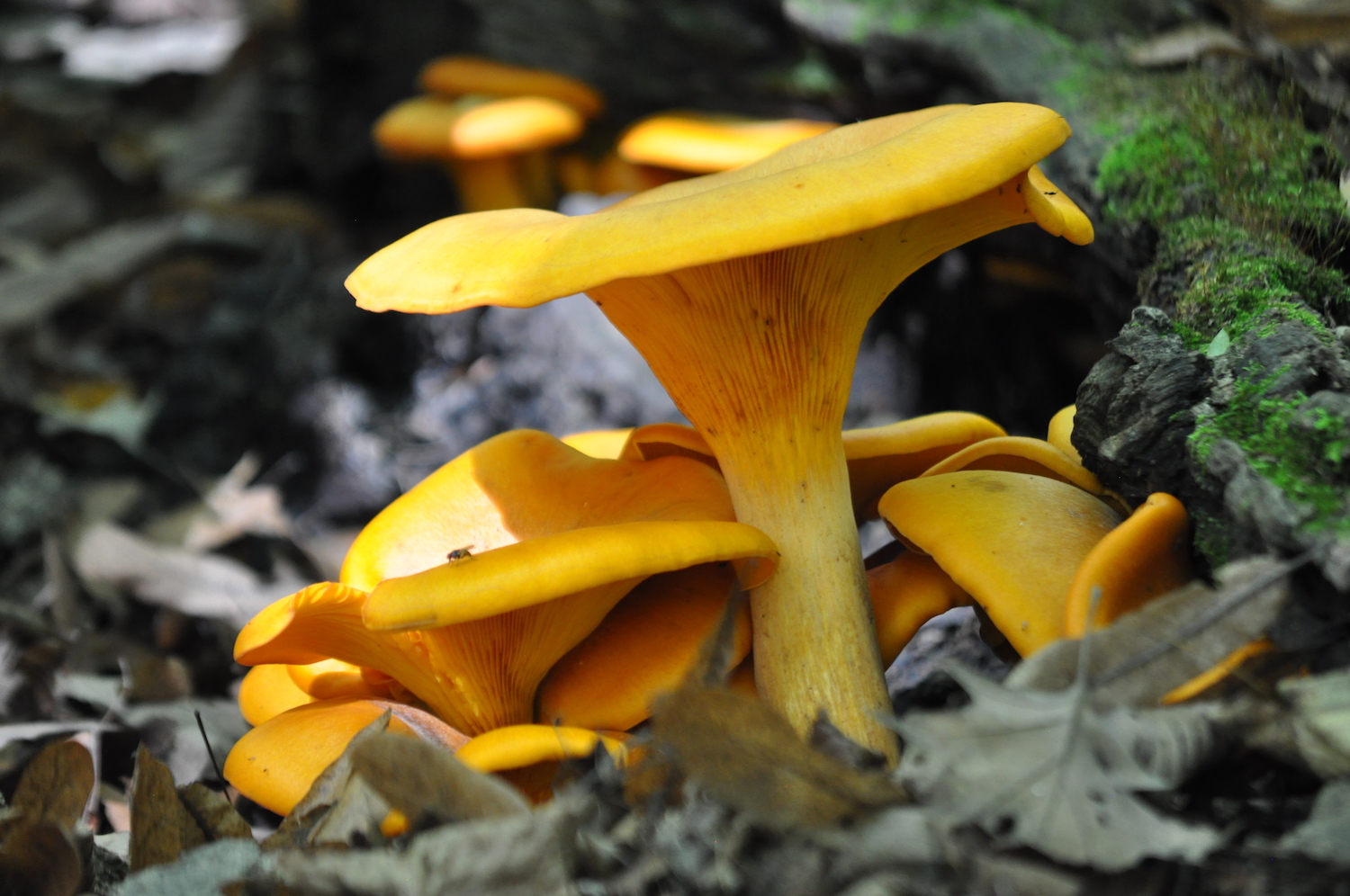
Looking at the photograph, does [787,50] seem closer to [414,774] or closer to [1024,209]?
[1024,209]

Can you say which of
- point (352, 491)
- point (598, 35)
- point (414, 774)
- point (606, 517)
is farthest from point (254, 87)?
point (414, 774)

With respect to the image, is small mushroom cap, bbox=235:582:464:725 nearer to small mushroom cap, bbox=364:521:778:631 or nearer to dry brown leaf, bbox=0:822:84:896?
small mushroom cap, bbox=364:521:778:631

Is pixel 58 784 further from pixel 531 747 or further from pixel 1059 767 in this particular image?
pixel 1059 767

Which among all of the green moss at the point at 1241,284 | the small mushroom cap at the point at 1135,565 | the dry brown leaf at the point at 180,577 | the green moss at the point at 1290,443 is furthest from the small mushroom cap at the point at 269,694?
the green moss at the point at 1241,284

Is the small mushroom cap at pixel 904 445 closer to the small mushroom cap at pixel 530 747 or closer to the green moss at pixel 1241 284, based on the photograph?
the green moss at pixel 1241 284

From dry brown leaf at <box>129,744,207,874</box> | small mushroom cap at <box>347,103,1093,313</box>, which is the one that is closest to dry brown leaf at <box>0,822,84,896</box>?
dry brown leaf at <box>129,744,207,874</box>

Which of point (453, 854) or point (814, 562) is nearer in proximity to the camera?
point (453, 854)

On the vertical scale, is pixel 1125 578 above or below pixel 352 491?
above
